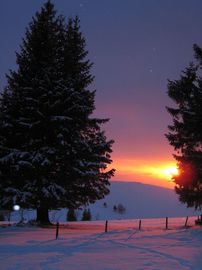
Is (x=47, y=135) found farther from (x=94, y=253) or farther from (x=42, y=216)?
(x=94, y=253)

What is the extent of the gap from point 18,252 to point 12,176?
44.2ft

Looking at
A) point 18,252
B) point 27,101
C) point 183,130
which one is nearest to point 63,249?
point 18,252

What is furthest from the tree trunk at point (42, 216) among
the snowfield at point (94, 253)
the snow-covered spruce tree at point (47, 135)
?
the snowfield at point (94, 253)

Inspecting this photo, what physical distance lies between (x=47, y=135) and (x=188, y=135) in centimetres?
1052

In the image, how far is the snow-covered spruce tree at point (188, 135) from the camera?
30266mm

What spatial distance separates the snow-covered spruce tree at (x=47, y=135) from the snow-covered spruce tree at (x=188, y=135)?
18.2 ft

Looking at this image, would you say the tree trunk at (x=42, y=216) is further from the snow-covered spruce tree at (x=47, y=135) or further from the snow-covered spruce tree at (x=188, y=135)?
the snow-covered spruce tree at (x=188, y=135)

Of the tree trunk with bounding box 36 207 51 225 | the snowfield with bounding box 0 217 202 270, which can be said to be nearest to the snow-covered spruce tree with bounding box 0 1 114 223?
the tree trunk with bounding box 36 207 51 225

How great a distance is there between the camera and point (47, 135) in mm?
31531

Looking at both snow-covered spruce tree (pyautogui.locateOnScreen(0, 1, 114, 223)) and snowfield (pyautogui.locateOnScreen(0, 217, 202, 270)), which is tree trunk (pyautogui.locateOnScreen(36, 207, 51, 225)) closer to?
snow-covered spruce tree (pyautogui.locateOnScreen(0, 1, 114, 223))

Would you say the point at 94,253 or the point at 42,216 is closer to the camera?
the point at 94,253

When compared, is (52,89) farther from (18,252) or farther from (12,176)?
(18,252)

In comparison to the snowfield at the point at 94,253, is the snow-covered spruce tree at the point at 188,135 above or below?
above

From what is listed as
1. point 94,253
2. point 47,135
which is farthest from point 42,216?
point 94,253
